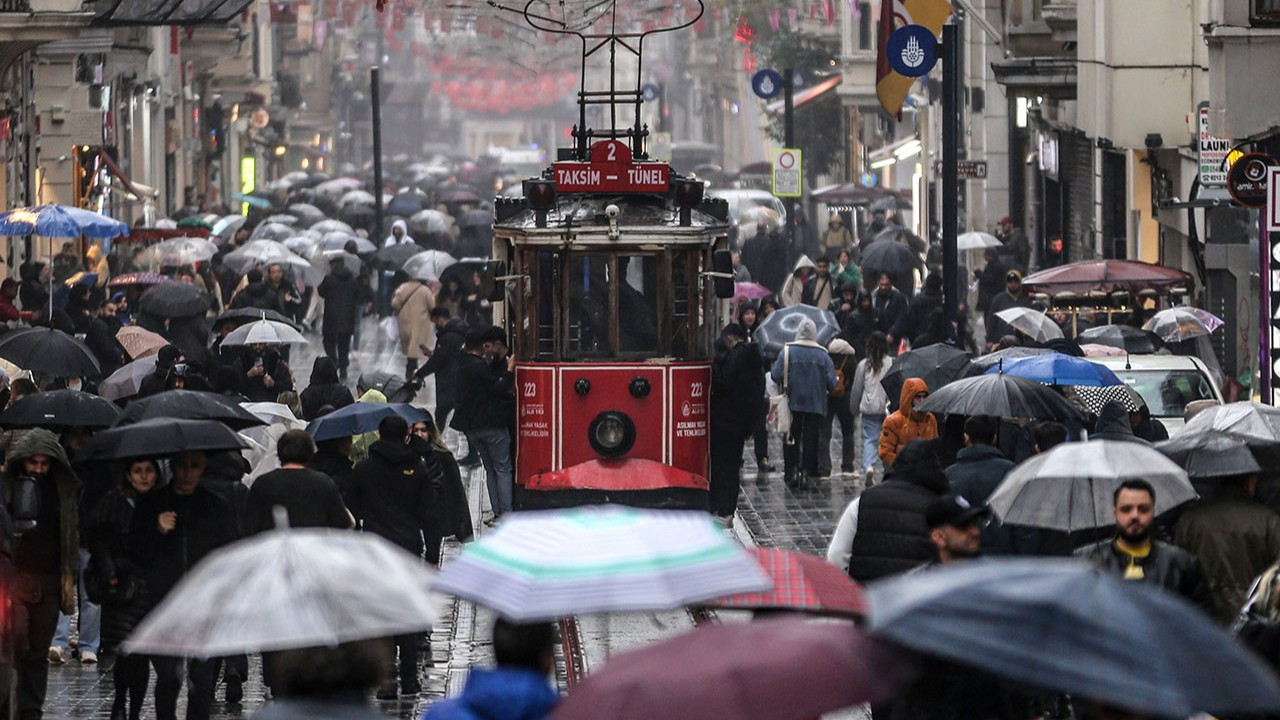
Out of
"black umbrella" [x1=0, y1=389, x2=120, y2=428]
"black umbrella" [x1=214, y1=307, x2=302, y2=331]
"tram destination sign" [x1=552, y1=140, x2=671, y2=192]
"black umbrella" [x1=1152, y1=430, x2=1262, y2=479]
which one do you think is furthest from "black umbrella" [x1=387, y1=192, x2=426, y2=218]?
"black umbrella" [x1=1152, y1=430, x2=1262, y2=479]

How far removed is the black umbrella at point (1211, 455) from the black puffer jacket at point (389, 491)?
3.84 metres

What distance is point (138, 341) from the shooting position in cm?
2078

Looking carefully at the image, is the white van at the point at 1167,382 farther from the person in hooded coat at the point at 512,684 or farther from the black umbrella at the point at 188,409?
the person in hooded coat at the point at 512,684

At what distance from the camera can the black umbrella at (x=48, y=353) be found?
1672cm

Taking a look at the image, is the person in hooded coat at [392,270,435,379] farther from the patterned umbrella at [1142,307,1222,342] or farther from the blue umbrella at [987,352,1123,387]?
the blue umbrella at [987,352,1123,387]

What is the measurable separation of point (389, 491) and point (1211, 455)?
433 centimetres

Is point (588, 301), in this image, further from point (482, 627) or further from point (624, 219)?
point (482, 627)

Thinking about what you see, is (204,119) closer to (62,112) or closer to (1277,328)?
(62,112)

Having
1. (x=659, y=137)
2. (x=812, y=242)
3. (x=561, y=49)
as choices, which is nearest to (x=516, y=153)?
(x=561, y=49)

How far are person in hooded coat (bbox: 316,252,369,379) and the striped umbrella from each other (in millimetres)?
23271

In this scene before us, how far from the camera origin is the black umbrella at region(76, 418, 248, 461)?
35.4 ft

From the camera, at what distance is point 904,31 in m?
26.0

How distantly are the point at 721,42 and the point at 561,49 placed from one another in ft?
113

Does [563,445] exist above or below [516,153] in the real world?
below
